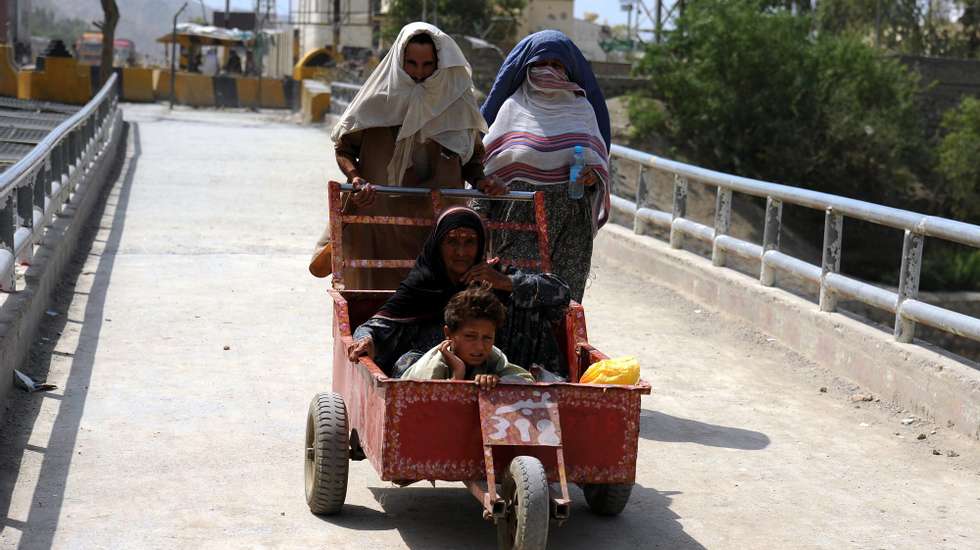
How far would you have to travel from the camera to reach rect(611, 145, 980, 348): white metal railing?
6.56 metres

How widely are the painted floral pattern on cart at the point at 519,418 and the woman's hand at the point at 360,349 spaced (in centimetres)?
65

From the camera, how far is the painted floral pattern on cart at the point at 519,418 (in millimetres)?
4234

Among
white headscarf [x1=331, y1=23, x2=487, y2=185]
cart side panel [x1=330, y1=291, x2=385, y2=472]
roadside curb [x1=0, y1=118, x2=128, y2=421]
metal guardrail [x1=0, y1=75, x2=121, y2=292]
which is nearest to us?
cart side panel [x1=330, y1=291, x2=385, y2=472]

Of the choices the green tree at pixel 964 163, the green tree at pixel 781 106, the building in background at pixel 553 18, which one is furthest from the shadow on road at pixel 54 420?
the building in background at pixel 553 18

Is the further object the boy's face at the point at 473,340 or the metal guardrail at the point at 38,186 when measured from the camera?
the metal guardrail at the point at 38,186

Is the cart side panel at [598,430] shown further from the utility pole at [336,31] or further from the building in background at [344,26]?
the building in background at [344,26]

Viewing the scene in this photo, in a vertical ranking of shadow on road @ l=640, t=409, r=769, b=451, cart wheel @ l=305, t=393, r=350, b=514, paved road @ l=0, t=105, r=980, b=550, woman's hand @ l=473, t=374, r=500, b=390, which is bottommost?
shadow on road @ l=640, t=409, r=769, b=451

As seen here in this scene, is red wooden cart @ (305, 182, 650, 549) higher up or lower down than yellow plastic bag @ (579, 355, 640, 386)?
lower down

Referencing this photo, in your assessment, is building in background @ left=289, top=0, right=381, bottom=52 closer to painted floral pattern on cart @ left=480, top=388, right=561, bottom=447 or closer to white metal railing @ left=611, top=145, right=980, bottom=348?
white metal railing @ left=611, top=145, right=980, bottom=348

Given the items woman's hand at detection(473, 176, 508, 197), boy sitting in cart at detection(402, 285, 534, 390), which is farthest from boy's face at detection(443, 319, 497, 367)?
woman's hand at detection(473, 176, 508, 197)

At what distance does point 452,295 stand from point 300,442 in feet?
4.00

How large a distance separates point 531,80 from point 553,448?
270 centimetres

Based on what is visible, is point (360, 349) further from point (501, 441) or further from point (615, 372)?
point (615, 372)

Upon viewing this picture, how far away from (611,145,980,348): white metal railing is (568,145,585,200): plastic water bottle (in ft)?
5.80
